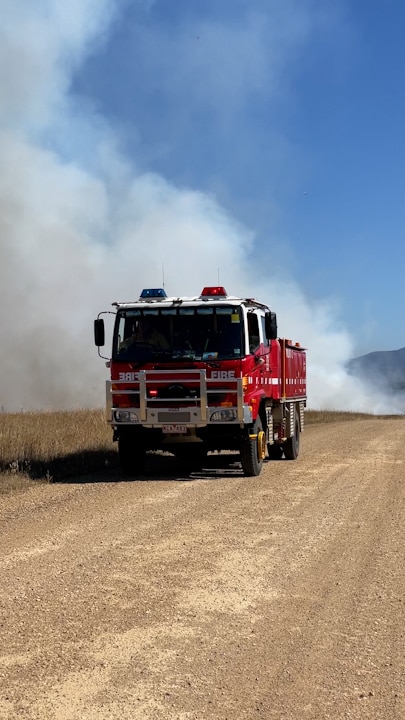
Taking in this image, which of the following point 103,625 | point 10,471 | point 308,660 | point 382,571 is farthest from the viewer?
point 10,471

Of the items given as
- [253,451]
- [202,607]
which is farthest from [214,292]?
[202,607]

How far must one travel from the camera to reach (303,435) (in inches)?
935

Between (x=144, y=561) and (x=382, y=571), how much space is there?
2.06m

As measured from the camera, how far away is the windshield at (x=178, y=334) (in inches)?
480

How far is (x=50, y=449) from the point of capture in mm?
15000

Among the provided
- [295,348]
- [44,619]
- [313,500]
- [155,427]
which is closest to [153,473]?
[155,427]

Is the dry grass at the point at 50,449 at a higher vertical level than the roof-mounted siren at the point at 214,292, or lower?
lower

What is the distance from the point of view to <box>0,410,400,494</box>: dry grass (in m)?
12.2

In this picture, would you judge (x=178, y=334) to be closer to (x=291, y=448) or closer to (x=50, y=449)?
(x=50, y=449)

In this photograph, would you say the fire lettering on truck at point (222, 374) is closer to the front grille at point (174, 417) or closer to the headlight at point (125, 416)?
the front grille at point (174, 417)

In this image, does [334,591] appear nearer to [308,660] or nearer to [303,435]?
[308,660]

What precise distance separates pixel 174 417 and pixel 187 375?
72 cm

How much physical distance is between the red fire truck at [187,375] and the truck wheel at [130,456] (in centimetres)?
2

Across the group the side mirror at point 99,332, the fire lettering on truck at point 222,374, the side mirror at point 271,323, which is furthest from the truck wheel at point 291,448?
the side mirror at point 99,332
